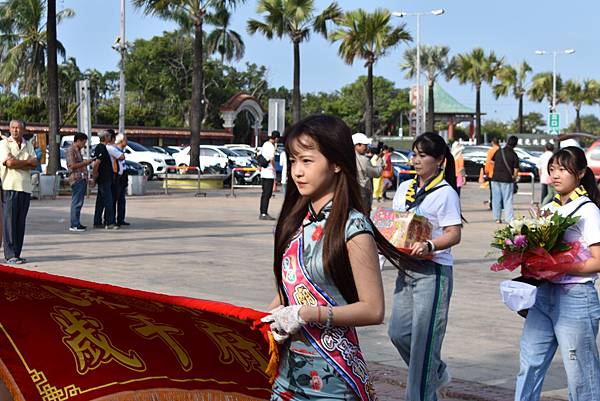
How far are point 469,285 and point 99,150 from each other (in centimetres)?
760

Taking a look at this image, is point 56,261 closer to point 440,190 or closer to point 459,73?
point 440,190

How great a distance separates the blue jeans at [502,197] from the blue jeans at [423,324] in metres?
14.3

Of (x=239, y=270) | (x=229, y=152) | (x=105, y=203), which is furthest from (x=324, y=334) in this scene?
(x=229, y=152)

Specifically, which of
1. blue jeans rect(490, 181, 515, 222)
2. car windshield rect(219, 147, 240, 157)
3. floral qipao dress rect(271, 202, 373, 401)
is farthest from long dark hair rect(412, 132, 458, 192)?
car windshield rect(219, 147, 240, 157)

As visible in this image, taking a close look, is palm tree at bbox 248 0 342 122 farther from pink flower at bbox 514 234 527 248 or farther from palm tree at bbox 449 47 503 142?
pink flower at bbox 514 234 527 248

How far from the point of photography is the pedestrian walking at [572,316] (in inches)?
203

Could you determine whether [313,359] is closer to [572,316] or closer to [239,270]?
[572,316]

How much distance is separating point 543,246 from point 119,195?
1325 cm

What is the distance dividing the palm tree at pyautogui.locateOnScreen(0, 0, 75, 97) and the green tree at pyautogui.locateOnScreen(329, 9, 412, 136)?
499 inches

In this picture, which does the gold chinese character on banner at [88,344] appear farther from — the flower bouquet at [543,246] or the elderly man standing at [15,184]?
the elderly man standing at [15,184]

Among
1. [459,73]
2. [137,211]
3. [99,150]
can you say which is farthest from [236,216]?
[459,73]

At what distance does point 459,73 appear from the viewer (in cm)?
7425

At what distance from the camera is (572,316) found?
516cm

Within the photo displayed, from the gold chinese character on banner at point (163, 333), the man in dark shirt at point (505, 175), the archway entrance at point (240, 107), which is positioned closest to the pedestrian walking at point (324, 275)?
the gold chinese character on banner at point (163, 333)
